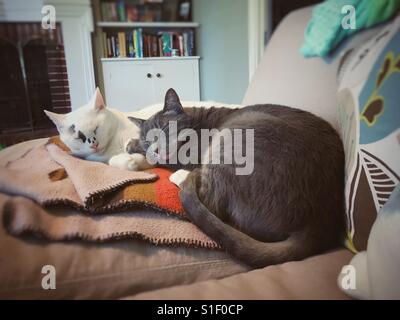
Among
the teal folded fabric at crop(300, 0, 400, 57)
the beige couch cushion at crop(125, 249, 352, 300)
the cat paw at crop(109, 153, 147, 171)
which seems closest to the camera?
the beige couch cushion at crop(125, 249, 352, 300)

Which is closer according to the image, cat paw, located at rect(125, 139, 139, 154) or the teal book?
the teal book

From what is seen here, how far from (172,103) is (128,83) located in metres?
0.16

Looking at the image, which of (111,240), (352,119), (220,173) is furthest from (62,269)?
(352,119)

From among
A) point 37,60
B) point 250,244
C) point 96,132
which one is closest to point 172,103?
point 96,132

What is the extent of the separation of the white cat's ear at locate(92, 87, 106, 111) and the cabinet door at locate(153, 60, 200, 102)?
0.13m

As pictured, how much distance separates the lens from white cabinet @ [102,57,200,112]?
26.0 inches

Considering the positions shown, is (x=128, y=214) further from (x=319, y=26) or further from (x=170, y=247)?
(x=319, y=26)

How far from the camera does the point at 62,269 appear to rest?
496mm

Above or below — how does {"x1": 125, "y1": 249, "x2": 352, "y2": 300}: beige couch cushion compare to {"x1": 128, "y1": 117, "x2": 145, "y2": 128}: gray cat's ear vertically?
below

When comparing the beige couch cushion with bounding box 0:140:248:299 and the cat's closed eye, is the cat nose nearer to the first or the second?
the cat's closed eye

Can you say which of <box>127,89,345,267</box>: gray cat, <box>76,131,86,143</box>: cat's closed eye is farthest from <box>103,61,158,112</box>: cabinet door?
<box>127,89,345,267</box>: gray cat

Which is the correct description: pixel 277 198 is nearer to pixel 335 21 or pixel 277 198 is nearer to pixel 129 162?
pixel 129 162

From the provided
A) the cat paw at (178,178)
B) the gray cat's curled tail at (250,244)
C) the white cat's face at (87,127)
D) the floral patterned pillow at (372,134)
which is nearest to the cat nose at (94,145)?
the white cat's face at (87,127)

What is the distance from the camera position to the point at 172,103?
814 millimetres
